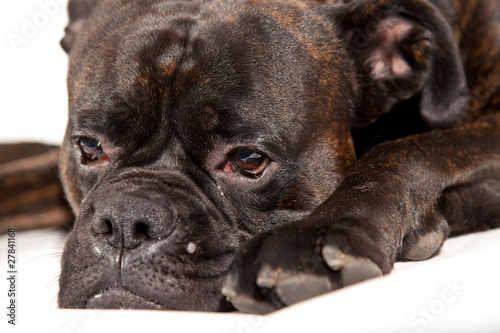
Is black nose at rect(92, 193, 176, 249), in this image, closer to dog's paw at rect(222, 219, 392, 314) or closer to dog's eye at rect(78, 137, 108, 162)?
dog's paw at rect(222, 219, 392, 314)

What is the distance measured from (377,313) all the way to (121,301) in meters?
1.01

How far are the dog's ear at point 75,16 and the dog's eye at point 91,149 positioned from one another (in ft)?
3.34

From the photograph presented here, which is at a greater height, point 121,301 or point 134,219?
point 134,219

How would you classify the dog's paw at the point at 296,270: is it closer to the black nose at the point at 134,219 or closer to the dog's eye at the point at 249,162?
the black nose at the point at 134,219

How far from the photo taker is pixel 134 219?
2354mm

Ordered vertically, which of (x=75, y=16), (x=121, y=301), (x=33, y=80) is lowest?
(x=33, y=80)

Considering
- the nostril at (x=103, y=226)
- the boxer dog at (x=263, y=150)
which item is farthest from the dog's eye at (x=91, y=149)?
the nostril at (x=103, y=226)

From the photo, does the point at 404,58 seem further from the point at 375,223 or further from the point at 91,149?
the point at 91,149

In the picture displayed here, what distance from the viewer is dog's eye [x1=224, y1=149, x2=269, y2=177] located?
2.72 m

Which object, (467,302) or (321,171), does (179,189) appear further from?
(467,302)

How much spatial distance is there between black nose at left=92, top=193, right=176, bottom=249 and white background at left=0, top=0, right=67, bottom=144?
324 cm

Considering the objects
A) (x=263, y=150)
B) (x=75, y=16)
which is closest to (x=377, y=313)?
(x=263, y=150)

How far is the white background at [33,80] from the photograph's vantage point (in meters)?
5.50

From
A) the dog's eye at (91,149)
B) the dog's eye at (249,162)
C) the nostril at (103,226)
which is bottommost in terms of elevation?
the dog's eye at (91,149)
